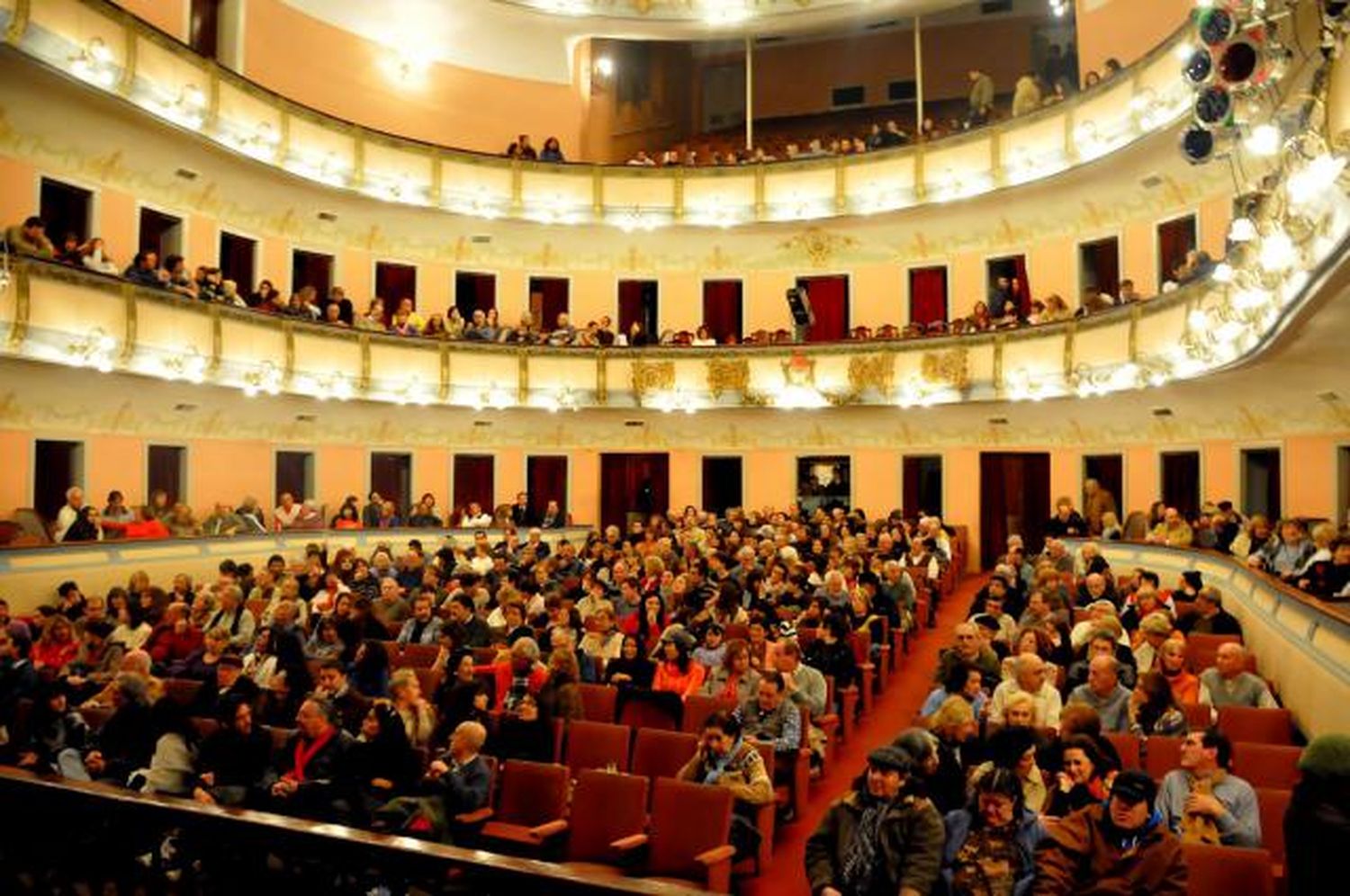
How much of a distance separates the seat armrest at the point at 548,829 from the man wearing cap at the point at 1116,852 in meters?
2.43

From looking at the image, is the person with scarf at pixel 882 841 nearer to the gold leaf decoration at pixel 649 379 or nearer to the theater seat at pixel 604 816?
the theater seat at pixel 604 816

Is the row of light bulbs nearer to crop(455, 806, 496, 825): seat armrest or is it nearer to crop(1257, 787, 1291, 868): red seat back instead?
crop(455, 806, 496, 825): seat armrest

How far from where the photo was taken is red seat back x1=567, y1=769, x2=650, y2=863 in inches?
210

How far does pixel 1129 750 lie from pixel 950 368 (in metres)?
13.4

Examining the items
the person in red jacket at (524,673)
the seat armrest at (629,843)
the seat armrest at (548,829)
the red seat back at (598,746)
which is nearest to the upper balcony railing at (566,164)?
the person in red jacket at (524,673)

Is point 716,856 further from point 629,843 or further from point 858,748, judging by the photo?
point 858,748

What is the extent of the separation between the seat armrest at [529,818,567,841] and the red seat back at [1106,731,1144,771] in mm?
2861

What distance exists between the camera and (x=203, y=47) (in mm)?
17344

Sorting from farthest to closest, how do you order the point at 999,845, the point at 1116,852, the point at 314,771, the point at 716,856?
the point at 314,771 → the point at 716,856 → the point at 999,845 → the point at 1116,852

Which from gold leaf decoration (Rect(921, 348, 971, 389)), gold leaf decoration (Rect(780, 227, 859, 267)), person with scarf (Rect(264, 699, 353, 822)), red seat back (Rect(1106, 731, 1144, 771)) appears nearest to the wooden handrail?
person with scarf (Rect(264, 699, 353, 822))

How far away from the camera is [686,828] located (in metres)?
5.18

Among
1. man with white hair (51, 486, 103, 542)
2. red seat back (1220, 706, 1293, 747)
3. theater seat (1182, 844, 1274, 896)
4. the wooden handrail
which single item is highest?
man with white hair (51, 486, 103, 542)

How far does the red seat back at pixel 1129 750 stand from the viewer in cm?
552

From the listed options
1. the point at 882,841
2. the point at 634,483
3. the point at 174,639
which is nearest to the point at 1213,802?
the point at 882,841
